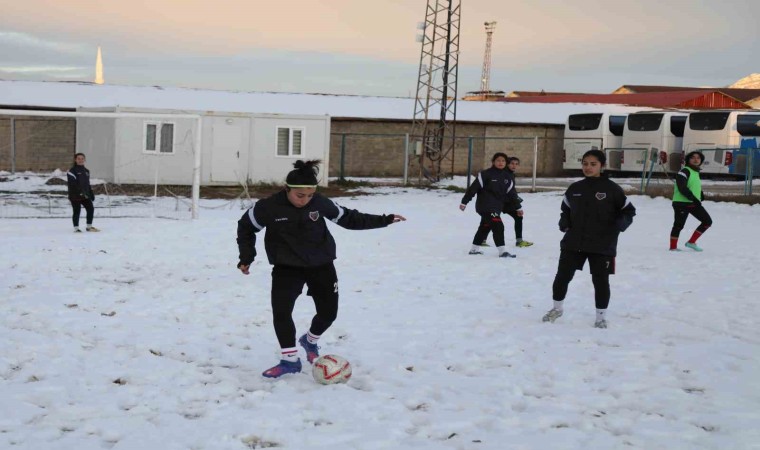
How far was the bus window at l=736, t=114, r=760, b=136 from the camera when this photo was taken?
3331 cm

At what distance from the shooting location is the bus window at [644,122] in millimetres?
36344

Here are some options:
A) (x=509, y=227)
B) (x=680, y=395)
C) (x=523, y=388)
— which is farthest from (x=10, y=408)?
(x=509, y=227)

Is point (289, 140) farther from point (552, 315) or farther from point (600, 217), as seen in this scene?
point (600, 217)

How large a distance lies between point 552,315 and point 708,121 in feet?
93.1

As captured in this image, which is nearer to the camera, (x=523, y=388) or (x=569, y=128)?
(x=523, y=388)

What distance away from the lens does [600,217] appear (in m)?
8.18

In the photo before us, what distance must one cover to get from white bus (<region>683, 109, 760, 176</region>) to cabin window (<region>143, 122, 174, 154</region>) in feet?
64.2

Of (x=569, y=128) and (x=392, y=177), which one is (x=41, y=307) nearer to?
(x=392, y=177)

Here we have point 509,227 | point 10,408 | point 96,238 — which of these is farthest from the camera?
point 509,227

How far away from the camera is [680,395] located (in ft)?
19.7

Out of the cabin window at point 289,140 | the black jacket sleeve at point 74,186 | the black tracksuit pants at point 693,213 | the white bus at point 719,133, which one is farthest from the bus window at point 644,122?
the black jacket sleeve at point 74,186

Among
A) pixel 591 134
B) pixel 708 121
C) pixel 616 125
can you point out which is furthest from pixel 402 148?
pixel 708 121

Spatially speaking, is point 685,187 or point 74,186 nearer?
point 685,187

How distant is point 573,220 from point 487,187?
4917 mm
